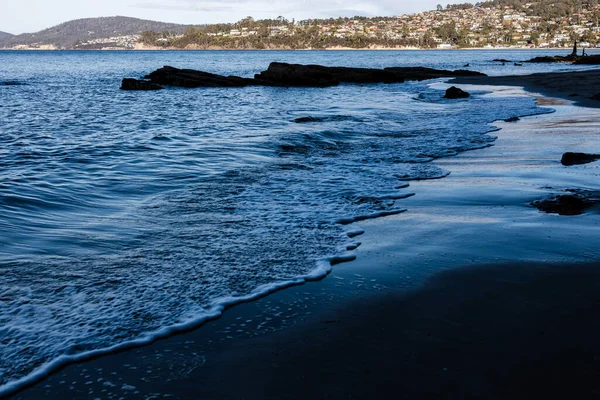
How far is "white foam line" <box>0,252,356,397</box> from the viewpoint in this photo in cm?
315

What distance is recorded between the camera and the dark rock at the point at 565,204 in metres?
Answer: 6.45

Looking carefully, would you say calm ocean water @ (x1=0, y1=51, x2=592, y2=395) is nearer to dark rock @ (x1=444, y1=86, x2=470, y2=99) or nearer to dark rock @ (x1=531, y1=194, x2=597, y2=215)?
dark rock @ (x1=531, y1=194, x2=597, y2=215)

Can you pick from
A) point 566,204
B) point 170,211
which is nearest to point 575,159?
point 566,204

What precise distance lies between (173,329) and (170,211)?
343 cm

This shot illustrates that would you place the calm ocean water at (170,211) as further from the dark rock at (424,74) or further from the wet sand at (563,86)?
the dark rock at (424,74)

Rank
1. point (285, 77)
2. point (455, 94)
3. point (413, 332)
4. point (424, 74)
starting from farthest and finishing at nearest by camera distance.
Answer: point (424, 74)
point (285, 77)
point (455, 94)
point (413, 332)

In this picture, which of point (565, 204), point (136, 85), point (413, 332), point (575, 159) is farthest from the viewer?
point (136, 85)

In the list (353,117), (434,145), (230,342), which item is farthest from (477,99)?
(230,342)

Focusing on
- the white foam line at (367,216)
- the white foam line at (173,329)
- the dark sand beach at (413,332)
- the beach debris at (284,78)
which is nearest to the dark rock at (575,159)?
the dark sand beach at (413,332)

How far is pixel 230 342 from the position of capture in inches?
140

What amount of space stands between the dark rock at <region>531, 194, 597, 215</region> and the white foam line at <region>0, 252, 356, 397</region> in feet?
9.53

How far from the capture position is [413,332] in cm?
362

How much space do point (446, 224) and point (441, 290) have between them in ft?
6.33

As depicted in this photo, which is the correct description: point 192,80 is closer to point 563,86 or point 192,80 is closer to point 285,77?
point 285,77
